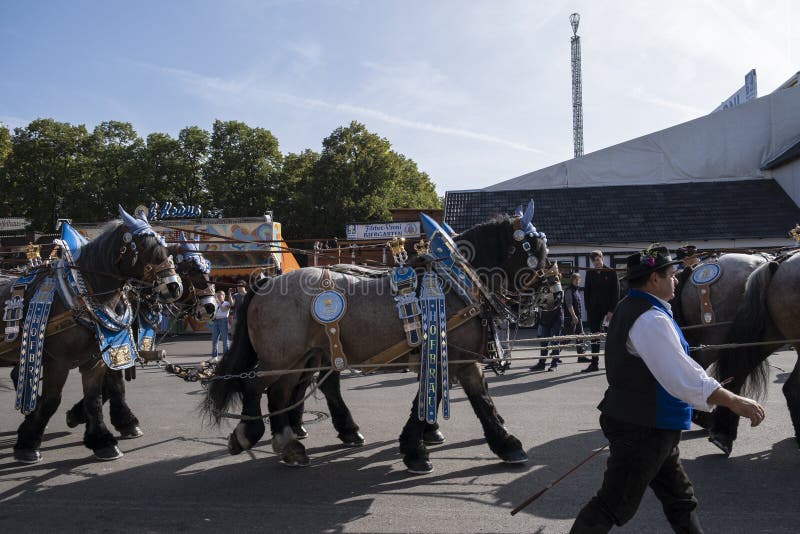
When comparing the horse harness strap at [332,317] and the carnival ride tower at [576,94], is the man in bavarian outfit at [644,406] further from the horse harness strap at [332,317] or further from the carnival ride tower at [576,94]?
the carnival ride tower at [576,94]

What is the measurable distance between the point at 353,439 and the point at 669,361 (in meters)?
3.71

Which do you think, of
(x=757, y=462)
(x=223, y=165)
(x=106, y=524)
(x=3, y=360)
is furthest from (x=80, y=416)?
(x=223, y=165)

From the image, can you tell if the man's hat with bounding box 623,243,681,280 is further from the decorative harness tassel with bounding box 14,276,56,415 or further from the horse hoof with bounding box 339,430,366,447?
the decorative harness tassel with bounding box 14,276,56,415

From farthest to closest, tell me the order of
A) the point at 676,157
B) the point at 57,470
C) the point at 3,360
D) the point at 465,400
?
the point at 676,157 → the point at 465,400 → the point at 3,360 → the point at 57,470

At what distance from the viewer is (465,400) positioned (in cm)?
767

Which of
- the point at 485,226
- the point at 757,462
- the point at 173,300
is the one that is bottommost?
the point at 757,462

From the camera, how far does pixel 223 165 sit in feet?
118

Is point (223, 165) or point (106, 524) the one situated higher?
point (223, 165)

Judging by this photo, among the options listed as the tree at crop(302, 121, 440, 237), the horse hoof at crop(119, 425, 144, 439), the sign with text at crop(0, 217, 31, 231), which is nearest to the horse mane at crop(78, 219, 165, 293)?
the horse hoof at crop(119, 425, 144, 439)

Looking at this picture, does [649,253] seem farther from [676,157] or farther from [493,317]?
[676,157]

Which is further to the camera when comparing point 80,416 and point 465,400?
point 465,400

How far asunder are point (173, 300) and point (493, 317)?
2.85 meters

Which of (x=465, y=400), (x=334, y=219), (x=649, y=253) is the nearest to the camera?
(x=649, y=253)

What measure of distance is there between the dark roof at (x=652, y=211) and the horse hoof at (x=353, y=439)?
45.4 ft
